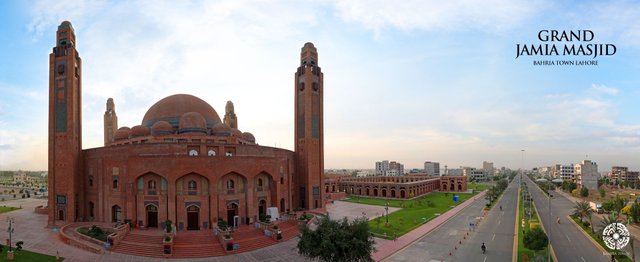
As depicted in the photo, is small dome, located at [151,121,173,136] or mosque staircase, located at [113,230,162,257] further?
small dome, located at [151,121,173,136]

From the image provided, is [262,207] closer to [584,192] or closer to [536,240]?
[536,240]

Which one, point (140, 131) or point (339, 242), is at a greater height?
point (140, 131)

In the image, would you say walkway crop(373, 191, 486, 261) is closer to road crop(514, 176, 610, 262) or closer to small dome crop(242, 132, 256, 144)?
road crop(514, 176, 610, 262)

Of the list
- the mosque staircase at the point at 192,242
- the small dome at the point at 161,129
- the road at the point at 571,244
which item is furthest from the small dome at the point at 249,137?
the road at the point at 571,244

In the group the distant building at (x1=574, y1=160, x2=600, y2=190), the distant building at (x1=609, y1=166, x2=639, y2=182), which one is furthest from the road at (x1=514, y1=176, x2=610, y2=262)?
the distant building at (x1=609, y1=166, x2=639, y2=182)

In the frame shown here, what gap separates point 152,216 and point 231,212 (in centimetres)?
792

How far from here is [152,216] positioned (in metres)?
36.2

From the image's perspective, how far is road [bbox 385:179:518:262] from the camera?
94.2 feet

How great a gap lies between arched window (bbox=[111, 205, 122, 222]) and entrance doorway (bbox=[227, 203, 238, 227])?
12318mm

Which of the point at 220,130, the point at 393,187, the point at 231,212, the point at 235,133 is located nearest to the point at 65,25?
the point at 220,130

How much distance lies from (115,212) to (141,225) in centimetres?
578

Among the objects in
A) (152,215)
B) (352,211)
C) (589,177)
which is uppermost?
(152,215)

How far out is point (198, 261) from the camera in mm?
27609

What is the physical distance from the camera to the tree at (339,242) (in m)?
22.1
